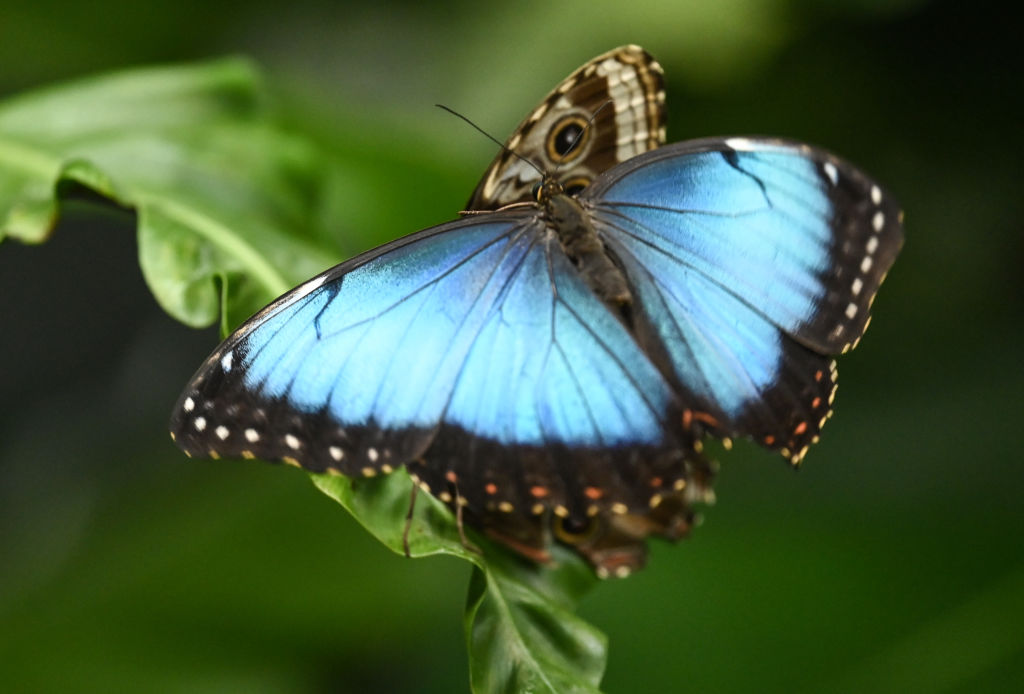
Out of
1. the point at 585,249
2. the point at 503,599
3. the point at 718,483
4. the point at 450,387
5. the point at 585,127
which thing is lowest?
the point at 718,483

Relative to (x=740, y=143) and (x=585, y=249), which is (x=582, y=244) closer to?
(x=585, y=249)

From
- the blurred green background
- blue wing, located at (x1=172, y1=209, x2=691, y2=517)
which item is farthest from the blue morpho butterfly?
the blurred green background

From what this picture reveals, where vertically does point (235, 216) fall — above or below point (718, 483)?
above

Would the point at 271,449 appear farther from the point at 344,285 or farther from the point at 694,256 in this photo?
the point at 694,256

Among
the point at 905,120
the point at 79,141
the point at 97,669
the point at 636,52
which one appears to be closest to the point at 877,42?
the point at 905,120

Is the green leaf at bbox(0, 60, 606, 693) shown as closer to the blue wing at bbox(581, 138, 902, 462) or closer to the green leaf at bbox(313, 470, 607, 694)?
the green leaf at bbox(313, 470, 607, 694)

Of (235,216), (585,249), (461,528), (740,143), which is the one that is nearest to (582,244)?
(585,249)

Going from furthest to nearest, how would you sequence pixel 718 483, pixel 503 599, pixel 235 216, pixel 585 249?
1. pixel 718 483
2. pixel 235 216
3. pixel 585 249
4. pixel 503 599
